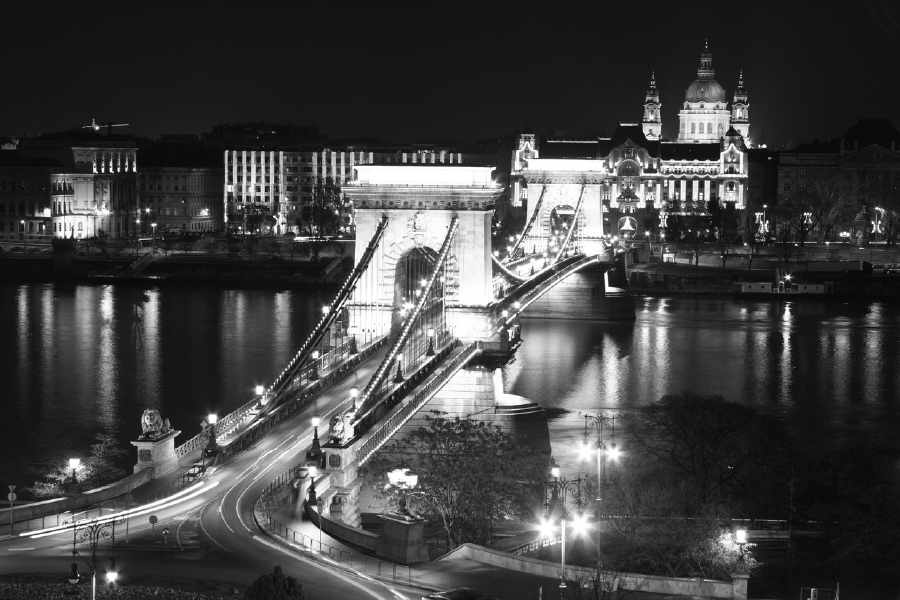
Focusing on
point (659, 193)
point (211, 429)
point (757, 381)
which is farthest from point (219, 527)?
point (659, 193)

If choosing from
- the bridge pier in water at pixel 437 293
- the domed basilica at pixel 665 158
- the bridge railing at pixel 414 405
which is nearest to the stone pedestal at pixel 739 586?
the bridge railing at pixel 414 405

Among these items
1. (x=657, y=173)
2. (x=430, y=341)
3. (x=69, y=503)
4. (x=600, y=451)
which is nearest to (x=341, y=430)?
(x=600, y=451)

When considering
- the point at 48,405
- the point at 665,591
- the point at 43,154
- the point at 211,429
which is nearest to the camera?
the point at 665,591

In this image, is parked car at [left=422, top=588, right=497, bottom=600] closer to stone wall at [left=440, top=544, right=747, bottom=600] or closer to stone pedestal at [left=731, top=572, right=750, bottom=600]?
stone wall at [left=440, top=544, right=747, bottom=600]

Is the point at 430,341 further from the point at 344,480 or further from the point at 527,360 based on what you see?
the point at 527,360

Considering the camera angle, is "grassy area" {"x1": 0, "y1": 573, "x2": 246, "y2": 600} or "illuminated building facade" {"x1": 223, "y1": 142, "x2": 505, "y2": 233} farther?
"illuminated building facade" {"x1": 223, "y1": 142, "x2": 505, "y2": 233}

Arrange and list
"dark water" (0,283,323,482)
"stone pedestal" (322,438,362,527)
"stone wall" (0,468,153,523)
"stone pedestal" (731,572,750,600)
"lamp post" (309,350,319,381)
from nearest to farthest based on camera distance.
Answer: "stone pedestal" (731,572,750,600)
"stone wall" (0,468,153,523)
"stone pedestal" (322,438,362,527)
"lamp post" (309,350,319,381)
"dark water" (0,283,323,482)

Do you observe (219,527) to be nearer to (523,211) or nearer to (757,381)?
(757,381)

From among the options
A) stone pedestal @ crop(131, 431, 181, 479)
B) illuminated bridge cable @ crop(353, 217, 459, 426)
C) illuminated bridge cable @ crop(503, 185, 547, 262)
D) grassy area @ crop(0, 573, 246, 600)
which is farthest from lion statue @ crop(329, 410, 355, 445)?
illuminated bridge cable @ crop(503, 185, 547, 262)
